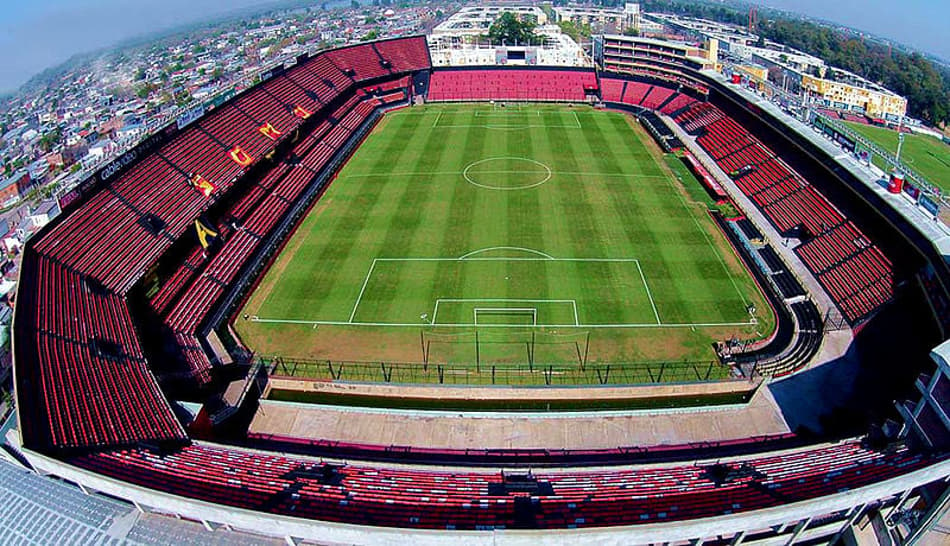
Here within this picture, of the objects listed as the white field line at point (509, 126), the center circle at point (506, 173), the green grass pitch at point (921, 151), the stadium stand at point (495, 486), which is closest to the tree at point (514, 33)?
the white field line at point (509, 126)

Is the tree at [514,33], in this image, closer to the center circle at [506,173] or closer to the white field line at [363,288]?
the center circle at [506,173]

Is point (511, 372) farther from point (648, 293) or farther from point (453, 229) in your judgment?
point (453, 229)

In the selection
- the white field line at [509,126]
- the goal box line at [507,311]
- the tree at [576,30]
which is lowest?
the goal box line at [507,311]

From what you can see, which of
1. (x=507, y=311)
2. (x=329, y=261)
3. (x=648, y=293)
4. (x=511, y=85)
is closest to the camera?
(x=507, y=311)

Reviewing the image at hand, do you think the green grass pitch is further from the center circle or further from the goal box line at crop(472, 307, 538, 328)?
the goal box line at crop(472, 307, 538, 328)

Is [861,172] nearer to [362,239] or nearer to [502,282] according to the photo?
[502,282]

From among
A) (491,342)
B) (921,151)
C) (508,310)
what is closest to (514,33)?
(921,151)

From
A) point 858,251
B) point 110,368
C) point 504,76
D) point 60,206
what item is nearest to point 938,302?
point 858,251
